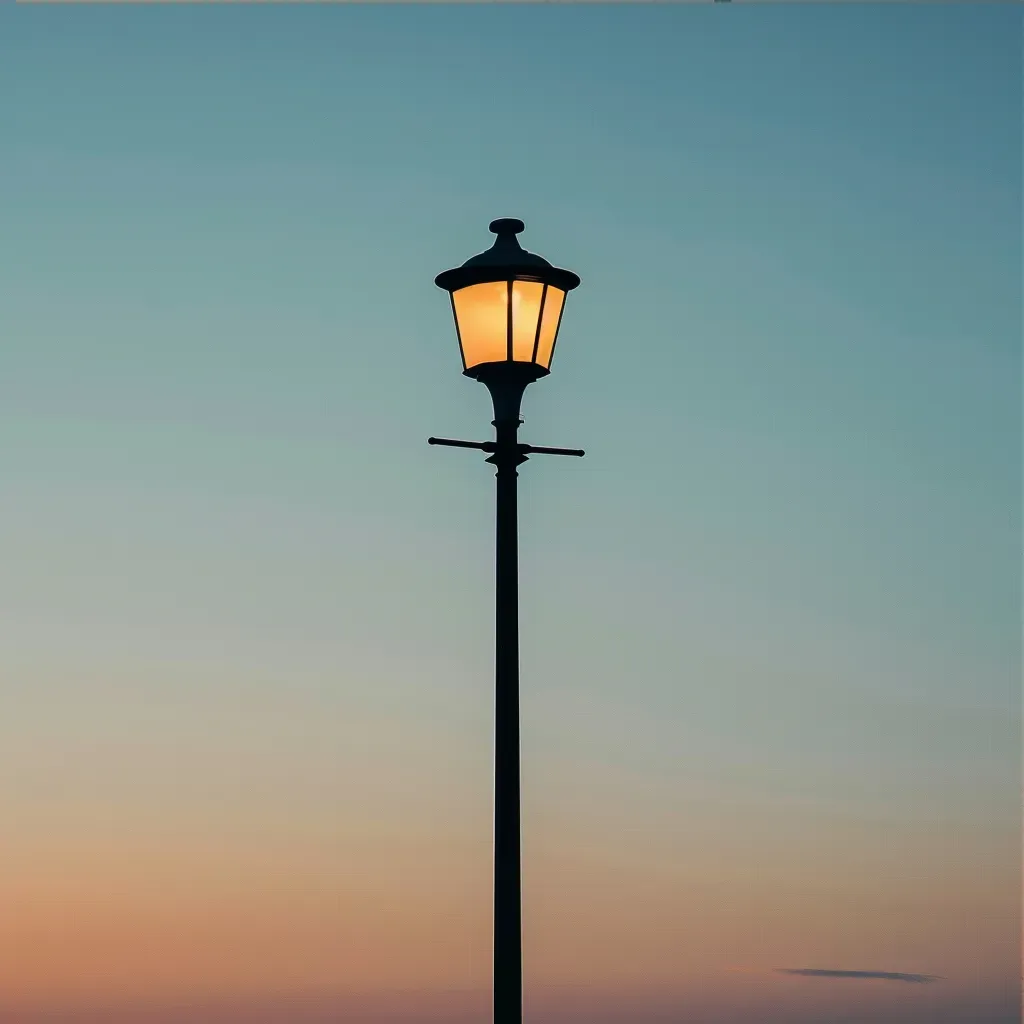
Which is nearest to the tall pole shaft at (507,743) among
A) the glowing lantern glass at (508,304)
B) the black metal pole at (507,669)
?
the black metal pole at (507,669)

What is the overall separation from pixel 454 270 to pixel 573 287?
0.78 meters

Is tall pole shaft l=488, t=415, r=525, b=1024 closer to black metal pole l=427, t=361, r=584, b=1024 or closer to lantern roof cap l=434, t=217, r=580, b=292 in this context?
black metal pole l=427, t=361, r=584, b=1024

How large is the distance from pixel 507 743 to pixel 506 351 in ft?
8.24

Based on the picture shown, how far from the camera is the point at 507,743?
396 inches

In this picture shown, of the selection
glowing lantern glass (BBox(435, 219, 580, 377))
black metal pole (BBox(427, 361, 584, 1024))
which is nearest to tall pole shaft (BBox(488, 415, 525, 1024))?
black metal pole (BBox(427, 361, 584, 1024))

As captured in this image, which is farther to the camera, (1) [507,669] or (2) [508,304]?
(2) [508,304]

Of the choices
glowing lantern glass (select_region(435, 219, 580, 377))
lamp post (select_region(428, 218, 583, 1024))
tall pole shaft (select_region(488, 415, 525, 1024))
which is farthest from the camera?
glowing lantern glass (select_region(435, 219, 580, 377))

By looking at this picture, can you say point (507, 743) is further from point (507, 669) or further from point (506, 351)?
point (506, 351)

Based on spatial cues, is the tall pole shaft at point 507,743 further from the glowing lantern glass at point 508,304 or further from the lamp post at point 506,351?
the glowing lantern glass at point 508,304

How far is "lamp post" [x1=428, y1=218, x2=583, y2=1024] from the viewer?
10.2 m

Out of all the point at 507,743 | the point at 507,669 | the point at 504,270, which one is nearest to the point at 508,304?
the point at 504,270

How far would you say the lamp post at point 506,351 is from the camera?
10.2m

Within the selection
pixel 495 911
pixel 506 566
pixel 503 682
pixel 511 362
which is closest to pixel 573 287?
pixel 511 362

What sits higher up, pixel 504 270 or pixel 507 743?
pixel 504 270
